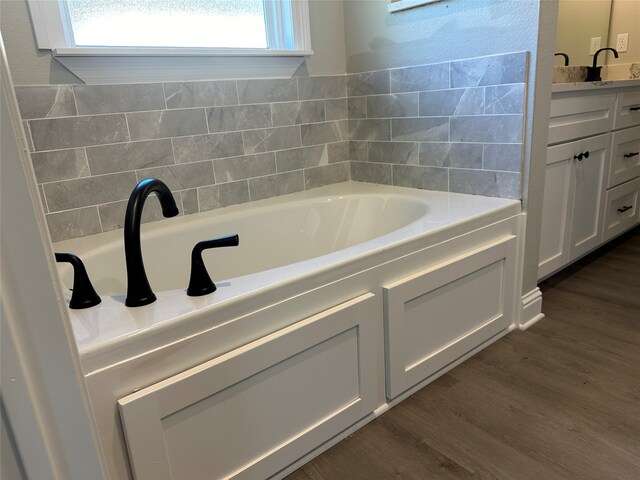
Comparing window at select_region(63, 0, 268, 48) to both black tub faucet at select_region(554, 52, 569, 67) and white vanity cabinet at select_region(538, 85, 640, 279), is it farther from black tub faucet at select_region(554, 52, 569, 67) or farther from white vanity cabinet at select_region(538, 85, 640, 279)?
black tub faucet at select_region(554, 52, 569, 67)

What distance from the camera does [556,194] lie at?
2150mm

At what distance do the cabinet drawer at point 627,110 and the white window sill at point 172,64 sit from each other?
5.46 feet

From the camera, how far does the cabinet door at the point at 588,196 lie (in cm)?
229

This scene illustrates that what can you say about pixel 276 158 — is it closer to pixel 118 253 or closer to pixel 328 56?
pixel 328 56

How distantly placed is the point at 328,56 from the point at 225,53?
613 millimetres

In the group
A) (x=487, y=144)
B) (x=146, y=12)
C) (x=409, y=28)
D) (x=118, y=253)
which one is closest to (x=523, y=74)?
(x=487, y=144)

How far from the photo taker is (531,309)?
2.02 m

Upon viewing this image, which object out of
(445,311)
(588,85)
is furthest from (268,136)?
(588,85)

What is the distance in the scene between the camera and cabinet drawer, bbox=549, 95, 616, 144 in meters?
2.03

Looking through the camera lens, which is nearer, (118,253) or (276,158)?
(118,253)

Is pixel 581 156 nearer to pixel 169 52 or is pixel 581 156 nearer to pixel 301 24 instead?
pixel 301 24

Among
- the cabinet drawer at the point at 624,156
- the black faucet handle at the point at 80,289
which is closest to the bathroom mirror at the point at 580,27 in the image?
the cabinet drawer at the point at 624,156

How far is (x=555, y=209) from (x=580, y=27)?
1639mm

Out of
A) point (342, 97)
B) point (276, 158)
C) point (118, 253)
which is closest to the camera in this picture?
point (118, 253)
